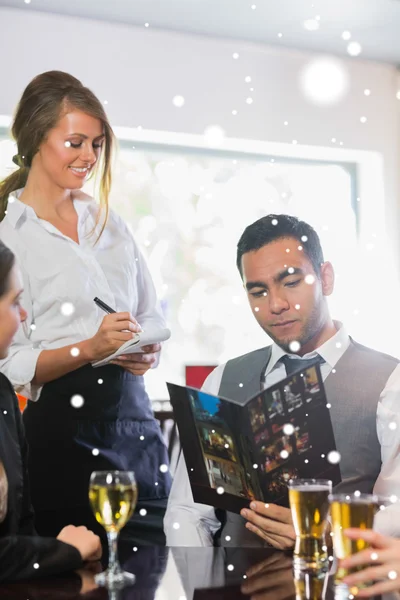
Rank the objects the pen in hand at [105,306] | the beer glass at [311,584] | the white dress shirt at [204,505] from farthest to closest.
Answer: the pen in hand at [105,306] → the white dress shirt at [204,505] → the beer glass at [311,584]

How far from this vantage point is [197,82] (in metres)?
2.36

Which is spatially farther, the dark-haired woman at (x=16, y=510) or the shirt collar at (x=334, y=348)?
the shirt collar at (x=334, y=348)

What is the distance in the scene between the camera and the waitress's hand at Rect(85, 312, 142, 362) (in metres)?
1.68

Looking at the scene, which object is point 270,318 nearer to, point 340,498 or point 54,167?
point 54,167

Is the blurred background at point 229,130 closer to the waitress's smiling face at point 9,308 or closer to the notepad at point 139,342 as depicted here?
the notepad at point 139,342

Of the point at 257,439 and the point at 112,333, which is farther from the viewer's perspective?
the point at 112,333

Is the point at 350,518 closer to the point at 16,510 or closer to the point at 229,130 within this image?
the point at 16,510

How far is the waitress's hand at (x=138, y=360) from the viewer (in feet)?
5.92

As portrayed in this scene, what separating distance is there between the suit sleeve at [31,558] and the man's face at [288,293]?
83cm

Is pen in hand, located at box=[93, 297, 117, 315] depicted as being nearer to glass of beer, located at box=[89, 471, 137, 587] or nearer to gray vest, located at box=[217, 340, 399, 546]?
gray vest, located at box=[217, 340, 399, 546]

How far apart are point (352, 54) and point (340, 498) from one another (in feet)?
6.47

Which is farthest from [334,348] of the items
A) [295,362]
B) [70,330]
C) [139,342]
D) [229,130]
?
[229,130]


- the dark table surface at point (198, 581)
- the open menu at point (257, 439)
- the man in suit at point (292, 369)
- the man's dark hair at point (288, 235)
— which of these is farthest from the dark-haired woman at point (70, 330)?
the dark table surface at point (198, 581)

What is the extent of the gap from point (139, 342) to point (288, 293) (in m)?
0.34
